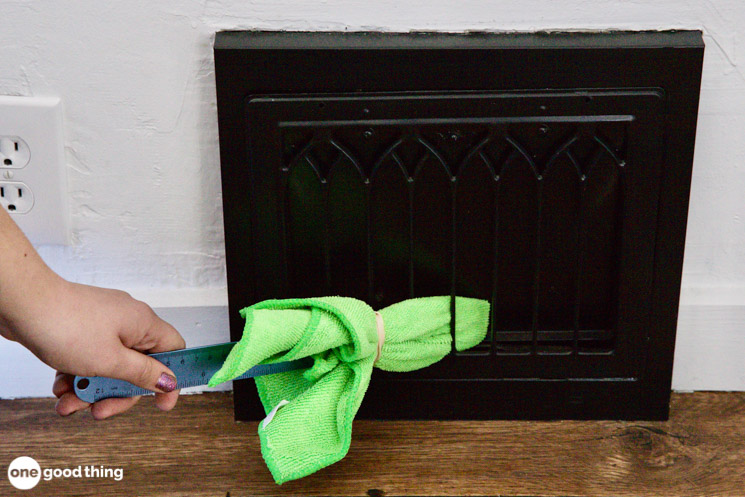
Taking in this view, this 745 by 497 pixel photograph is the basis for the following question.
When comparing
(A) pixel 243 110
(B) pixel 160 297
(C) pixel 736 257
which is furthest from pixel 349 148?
(C) pixel 736 257

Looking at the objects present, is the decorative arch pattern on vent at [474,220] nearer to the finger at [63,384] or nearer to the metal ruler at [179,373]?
the metal ruler at [179,373]

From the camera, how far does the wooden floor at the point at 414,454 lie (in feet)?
2.56

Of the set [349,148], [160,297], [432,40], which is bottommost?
[160,297]

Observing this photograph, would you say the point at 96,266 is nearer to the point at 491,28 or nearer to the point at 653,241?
the point at 491,28

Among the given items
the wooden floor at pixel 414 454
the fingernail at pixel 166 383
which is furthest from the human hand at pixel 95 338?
the wooden floor at pixel 414 454

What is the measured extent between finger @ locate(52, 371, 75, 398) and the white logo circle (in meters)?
0.13

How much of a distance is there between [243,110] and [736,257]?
1.81 ft

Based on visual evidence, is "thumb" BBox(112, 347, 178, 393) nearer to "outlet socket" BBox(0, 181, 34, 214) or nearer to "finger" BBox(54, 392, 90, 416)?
"finger" BBox(54, 392, 90, 416)

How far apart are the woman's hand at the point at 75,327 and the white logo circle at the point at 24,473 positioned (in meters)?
0.12

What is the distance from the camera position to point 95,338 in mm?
661

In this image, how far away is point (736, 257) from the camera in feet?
2.86

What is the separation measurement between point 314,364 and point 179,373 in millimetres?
124

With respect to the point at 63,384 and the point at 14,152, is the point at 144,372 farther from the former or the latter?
the point at 14,152

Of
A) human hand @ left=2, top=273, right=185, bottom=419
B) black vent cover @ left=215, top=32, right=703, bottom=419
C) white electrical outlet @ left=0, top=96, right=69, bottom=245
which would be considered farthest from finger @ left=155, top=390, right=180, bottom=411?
white electrical outlet @ left=0, top=96, right=69, bottom=245
